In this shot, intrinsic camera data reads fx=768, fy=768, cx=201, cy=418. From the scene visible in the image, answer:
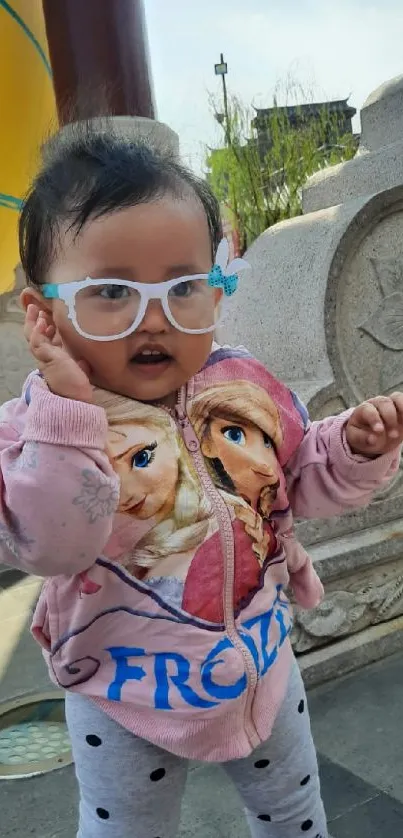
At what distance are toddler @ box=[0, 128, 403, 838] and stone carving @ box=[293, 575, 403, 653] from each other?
3.95 ft

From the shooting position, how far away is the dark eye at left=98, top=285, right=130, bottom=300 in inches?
40.6

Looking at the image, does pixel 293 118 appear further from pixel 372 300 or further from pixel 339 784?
pixel 339 784

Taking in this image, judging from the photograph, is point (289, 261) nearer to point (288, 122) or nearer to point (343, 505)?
point (343, 505)

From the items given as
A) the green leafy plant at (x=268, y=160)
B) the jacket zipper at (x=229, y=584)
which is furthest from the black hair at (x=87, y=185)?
the green leafy plant at (x=268, y=160)

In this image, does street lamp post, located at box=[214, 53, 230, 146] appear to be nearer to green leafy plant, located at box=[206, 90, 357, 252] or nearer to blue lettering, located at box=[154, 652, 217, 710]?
green leafy plant, located at box=[206, 90, 357, 252]

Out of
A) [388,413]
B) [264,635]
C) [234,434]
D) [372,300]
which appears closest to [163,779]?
[264,635]

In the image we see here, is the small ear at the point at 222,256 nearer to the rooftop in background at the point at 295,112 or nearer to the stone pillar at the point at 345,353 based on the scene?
the stone pillar at the point at 345,353

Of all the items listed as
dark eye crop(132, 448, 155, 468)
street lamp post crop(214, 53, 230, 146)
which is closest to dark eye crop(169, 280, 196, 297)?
dark eye crop(132, 448, 155, 468)

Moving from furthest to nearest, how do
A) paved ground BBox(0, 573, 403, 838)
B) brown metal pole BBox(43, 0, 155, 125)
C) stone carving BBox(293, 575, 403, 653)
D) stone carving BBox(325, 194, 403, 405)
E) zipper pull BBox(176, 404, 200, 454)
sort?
brown metal pole BBox(43, 0, 155, 125) → stone carving BBox(325, 194, 403, 405) → stone carving BBox(293, 575, 403, 653) → paved ground BBox(0, 573, 403, 838) → zipper pull BBox(176, 404, 200, 454)

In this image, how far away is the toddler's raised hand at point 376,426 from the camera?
1170 mm

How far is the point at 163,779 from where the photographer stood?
3.64ft

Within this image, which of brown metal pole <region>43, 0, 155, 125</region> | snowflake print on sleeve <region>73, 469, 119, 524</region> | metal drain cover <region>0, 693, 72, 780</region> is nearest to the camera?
snowflake print on sleeve <region>73, 469, 119, 524</region>

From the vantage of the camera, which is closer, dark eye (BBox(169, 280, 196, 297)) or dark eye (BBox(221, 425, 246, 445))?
dark eye (BBox(169, 280, 196, 297))

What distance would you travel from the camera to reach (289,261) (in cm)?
287
